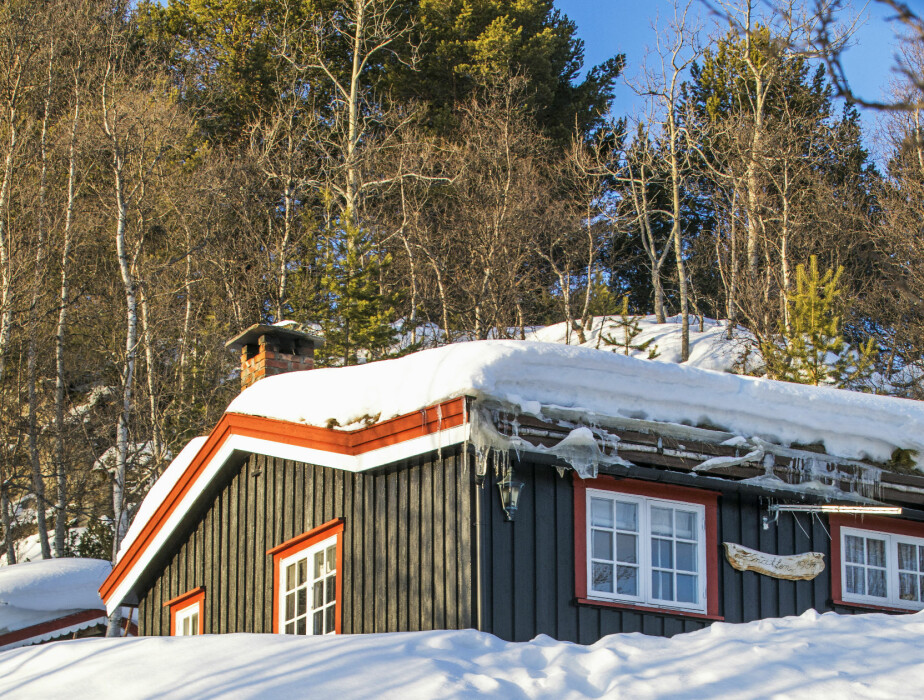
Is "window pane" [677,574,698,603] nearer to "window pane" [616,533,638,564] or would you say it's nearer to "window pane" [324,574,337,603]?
"window pane" [616,533,638,564]

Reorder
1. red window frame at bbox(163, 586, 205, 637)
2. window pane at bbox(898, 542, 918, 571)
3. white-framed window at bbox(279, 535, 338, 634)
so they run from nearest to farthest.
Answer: white-framed window at bbox(279, 535, 338, 634)
window pane at bbox(898, 542, 918, 571)
red window frame at bbox(163, 586, 205, 637)

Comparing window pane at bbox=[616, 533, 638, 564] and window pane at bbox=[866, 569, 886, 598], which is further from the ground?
window pane at bbox=[616, 533, 638, 564]

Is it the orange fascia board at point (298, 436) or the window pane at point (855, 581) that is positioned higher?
the orange fascia board at point (298, 436)

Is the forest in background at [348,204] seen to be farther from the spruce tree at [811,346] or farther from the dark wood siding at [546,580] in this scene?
the dark wood siding at [546,580]


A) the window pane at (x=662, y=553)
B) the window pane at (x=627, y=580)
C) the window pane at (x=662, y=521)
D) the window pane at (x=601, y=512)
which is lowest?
the window pane at (x=627, y=580)

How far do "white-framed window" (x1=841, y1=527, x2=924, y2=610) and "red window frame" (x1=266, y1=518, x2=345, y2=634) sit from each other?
446cm

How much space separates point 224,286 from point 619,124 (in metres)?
14.3

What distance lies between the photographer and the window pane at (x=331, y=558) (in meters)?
9.27

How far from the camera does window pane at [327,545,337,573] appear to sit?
9266 millimetres

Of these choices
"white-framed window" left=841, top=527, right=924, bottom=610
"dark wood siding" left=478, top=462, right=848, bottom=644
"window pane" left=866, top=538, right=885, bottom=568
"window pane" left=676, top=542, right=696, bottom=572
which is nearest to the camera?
"dark wood siding" left=478, top=462, right=848, bottom=644

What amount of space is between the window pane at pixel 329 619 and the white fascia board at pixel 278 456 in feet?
4.06

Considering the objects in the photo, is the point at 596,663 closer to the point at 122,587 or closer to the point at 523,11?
the point at 122,587

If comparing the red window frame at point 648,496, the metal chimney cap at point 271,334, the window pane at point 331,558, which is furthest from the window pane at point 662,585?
the metal chimney cap at point 271,334

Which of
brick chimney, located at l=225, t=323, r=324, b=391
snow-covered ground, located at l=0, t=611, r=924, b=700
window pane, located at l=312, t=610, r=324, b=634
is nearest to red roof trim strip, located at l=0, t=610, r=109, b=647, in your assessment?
brick chimney, located at l=225, t=323, r=324, b=391
